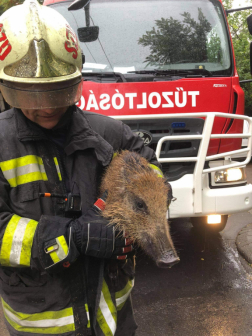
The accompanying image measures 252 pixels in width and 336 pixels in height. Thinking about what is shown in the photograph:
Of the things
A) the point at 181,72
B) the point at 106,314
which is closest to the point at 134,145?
the point at 106,314

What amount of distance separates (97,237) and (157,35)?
130 inches

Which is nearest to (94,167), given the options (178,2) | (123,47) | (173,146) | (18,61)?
(18,61)

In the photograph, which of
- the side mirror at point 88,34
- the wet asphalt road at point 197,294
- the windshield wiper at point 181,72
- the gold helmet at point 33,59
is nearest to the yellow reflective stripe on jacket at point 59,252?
the gold helmet at point 33,59

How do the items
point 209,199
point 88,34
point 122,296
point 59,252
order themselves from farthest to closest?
1. point 88,34
2. point 209,199
3. point 122,296
4. point 59,252

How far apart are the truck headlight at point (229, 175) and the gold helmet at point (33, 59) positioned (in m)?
2.42

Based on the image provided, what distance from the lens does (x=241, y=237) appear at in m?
4.86

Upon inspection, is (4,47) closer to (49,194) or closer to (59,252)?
(49,194)

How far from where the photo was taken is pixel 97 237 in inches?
60.6

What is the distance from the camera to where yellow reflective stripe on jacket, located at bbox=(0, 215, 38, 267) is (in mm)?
1497

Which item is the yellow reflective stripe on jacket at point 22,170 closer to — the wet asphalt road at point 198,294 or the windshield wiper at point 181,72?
the wet asphalt road at point 198,294

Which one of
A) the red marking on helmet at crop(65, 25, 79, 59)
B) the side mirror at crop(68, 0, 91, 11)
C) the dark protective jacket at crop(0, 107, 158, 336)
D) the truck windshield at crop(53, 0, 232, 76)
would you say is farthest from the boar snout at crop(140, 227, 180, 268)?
the side mirror at crop(68, 0, 91, 11)

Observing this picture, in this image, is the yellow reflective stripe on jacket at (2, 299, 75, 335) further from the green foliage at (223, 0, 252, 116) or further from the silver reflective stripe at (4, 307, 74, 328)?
the green foliage at (223, 0, 252, 116)

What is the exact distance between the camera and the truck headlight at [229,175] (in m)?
3.66

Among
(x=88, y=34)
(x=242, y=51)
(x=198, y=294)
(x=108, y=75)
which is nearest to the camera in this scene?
(x=198, y=294)
